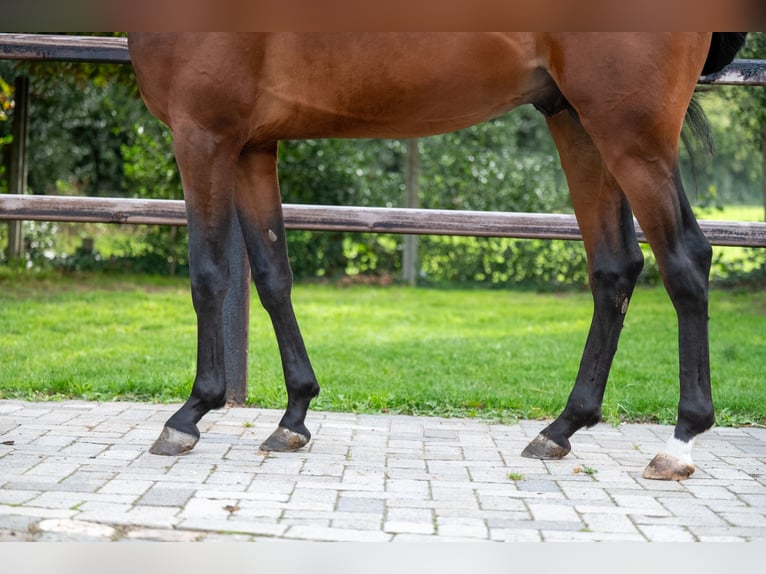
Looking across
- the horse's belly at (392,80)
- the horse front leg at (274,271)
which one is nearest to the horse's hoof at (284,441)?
the horse front leg at (274,271)

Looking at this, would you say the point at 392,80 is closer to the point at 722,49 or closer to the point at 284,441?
the point at 722,49

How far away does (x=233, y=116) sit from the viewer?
3.09 meters

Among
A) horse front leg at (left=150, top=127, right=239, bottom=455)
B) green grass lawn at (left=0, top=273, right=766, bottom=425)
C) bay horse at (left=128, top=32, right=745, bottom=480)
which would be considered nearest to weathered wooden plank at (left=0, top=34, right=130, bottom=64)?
bay horse at (left=128, top=32, right=745, bottom=480)

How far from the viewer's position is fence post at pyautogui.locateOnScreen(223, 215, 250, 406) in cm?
450

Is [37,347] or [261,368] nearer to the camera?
[261,368]

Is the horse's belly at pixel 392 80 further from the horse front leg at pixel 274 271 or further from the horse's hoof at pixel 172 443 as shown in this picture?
the horse's hoof at pixel 172 443

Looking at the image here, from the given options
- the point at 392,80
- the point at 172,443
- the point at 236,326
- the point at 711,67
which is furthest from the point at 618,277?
the point at 236,326

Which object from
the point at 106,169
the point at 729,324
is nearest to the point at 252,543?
the point at 729,324

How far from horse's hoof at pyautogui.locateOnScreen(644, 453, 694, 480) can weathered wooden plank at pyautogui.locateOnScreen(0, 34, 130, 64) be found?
3.07 m

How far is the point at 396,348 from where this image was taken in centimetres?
691

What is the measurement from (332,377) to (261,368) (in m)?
0.54

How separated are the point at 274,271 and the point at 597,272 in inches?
50.5

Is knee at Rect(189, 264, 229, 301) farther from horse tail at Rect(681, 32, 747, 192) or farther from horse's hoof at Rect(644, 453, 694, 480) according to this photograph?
horse tail at Rect(681, 32, 747, 192)
